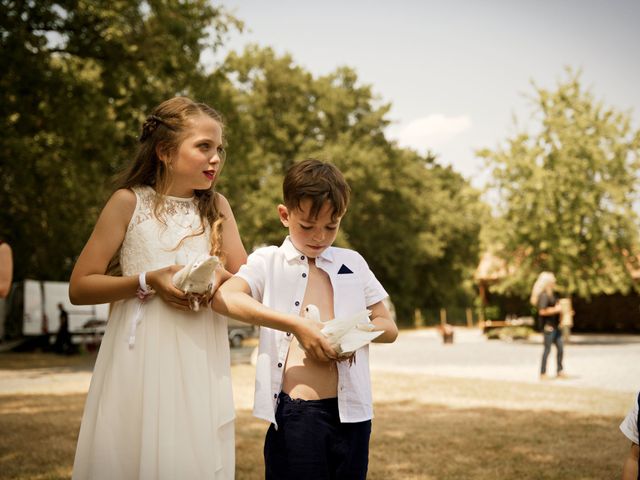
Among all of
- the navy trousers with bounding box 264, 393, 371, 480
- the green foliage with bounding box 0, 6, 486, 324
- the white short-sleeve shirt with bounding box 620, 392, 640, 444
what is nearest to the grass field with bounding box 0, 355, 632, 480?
the white short-sleeve shirt with bounding box 620, 392, 640, 444

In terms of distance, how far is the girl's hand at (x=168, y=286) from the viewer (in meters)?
2.52

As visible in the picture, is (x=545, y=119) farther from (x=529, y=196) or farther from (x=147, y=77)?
(x=147, y=77)

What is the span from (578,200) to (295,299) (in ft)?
78.9

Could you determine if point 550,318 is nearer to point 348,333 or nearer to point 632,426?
point 632,426

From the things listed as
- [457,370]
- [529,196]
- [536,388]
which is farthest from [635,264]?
[536,388]

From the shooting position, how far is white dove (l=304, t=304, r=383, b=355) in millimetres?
2367

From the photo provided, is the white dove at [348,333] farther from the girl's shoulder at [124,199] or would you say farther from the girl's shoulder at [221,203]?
the girl's shoulder at [124,199]

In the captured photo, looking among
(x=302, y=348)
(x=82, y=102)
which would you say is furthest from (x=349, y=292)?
(x=82, y=102)

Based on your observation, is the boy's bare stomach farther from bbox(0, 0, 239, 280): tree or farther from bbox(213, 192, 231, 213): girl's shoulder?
bbox(0, 0, 239, 280): tree

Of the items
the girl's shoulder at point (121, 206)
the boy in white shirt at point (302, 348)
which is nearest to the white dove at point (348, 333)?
the boy in white shirt at point (302, 348)

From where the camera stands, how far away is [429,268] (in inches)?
2082

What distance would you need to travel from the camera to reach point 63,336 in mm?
23500

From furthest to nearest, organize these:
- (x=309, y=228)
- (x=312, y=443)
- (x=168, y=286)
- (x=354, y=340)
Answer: (x=309, y=228) < (x=312, y=443) < (x=168, y=286) < (x=354, y=340)

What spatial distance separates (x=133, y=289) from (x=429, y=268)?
168 feet
